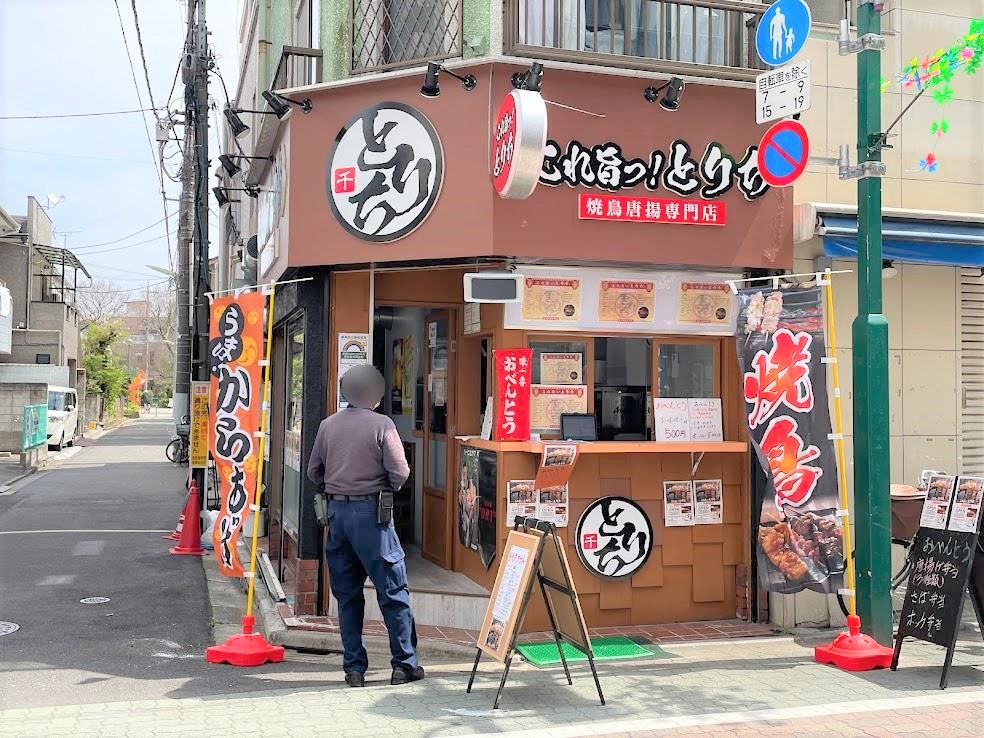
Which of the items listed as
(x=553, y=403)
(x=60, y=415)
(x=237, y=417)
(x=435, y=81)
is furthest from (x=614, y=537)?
(x=60, y=415)

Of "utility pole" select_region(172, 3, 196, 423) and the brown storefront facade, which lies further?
"utility pole" select_region(172, 3, 196, 423)

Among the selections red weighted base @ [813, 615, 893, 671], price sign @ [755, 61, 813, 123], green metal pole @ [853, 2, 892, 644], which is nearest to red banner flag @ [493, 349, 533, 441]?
green metal pole @ [853, 2, 892, 644]

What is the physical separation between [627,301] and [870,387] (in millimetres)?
2193

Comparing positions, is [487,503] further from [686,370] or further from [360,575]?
[686,370]

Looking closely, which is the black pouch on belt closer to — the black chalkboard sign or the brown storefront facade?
the brown storefront facade

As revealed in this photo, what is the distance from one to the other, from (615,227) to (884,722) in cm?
436

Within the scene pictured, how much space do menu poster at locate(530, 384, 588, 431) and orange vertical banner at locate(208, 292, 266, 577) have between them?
2377mm

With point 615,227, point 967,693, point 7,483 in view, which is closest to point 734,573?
point 967,693

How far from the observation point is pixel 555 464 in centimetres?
779

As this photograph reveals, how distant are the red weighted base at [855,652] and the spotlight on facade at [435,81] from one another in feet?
17.2

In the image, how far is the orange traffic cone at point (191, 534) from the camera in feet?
42.0

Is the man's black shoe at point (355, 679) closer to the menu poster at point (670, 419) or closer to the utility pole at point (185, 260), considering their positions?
the menu poster at point (670, 419)

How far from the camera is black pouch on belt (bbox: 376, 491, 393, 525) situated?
6.49 m

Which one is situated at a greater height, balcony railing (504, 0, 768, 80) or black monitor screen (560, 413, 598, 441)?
balcony railing (504, 0, 768, 80)
